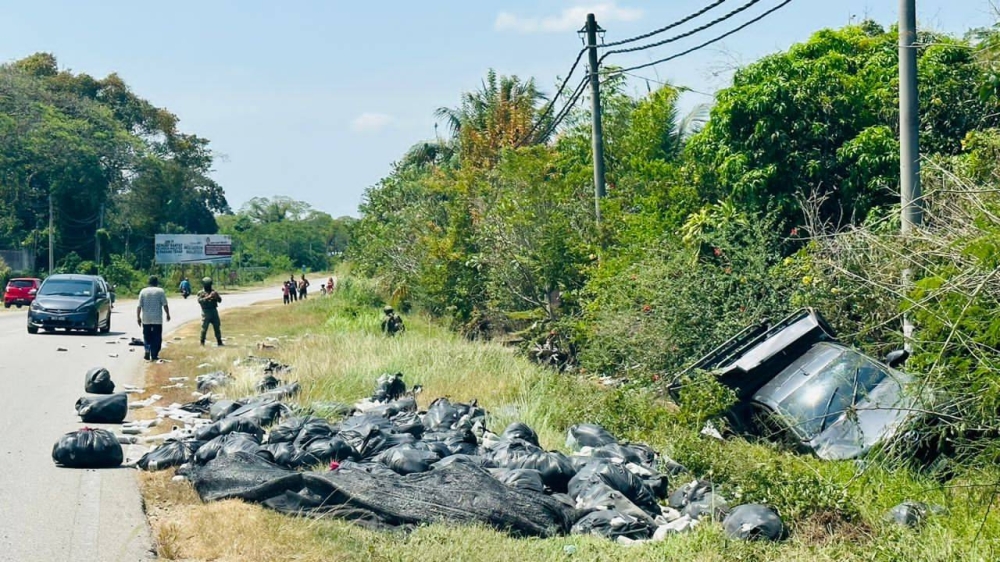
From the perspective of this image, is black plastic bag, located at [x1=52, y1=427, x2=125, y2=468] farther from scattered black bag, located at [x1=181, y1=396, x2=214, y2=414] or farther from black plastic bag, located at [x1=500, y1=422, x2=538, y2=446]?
black plastic bag, located at [x1=500, y1=422, x2=538, y2=446]

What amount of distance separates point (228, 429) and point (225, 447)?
124cm

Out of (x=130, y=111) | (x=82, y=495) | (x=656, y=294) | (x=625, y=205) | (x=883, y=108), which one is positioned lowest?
(x=82, y=495)

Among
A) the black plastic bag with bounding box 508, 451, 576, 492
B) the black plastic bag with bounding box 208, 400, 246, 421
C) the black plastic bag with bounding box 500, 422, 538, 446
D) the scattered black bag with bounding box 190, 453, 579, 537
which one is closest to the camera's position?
the scattered black bag with bounding box 190, 453, 579, 537

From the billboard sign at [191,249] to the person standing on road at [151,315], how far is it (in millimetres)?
59090

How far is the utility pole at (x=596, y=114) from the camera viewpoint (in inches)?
741

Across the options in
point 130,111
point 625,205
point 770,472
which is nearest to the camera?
point 770,472

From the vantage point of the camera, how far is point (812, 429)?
391 inches

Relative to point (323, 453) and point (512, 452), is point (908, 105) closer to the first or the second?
point (512, 452)

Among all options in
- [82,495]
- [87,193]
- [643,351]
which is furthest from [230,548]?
[87,193]

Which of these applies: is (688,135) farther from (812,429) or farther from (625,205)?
(812,429)

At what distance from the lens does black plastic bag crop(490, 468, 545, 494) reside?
843 centimetres

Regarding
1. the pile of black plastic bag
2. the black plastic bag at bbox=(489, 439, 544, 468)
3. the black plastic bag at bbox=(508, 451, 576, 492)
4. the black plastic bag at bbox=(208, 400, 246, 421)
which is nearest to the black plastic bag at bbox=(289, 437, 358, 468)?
the pile of black plastic bag

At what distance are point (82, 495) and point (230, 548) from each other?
8.51 ft

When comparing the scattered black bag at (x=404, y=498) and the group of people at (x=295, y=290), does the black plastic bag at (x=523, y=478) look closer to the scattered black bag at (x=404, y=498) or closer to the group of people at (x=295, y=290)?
the scattered black bag at (x=404, y=498)
